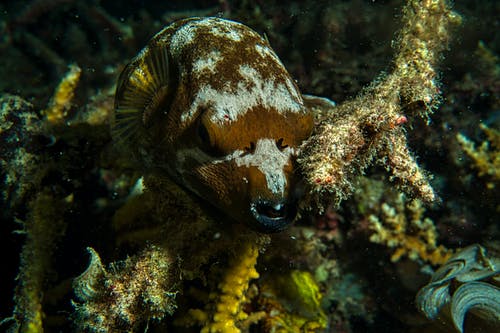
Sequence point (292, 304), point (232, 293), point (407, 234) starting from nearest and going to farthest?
point (232, 293) < point (292, 304) < point (407, 234)

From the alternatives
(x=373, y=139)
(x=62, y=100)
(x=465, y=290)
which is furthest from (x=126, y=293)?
(x=62, y=100)

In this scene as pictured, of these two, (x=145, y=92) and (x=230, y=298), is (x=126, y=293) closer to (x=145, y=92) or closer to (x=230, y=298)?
(x=230, y=298)

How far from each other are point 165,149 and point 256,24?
322 centimetres

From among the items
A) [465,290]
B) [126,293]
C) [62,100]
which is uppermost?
[465,290]

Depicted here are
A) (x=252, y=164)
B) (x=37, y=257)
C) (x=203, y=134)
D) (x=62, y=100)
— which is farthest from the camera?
(x=62, y=100)

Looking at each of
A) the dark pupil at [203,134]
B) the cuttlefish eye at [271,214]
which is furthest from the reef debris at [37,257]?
the cuttlefish eye at [271,214]

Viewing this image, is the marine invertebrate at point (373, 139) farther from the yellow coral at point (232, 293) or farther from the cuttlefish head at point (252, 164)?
the yellow coral at point (232, 293)

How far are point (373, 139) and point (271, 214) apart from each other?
732mm

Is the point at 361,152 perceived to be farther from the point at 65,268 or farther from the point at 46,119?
the point at 46,119

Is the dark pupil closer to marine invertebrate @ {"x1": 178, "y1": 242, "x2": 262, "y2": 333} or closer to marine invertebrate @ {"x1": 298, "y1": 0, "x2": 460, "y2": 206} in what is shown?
marine invertebrate @ {"x1": 298, "y1": 0, "x2": 460, "y2": 206}

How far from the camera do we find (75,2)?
859cm

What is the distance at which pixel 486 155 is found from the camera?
4.23 metres

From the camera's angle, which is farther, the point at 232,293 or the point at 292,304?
the point at 292,304

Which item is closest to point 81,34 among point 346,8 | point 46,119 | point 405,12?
point 46,119
